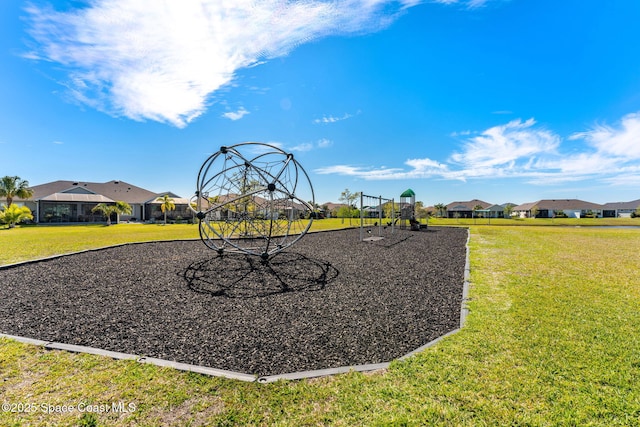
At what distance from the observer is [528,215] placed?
86.1 metres

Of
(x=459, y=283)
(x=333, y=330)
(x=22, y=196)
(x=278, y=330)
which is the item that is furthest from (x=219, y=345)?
(x=22, y=196)

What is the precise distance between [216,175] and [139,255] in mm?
3883

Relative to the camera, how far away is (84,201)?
3859 cm

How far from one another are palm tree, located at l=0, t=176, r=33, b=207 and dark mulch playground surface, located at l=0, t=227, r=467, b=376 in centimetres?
3703

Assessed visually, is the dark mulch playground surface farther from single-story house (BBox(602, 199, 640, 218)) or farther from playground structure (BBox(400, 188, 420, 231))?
single-story house (BBox(602, 199, 640, 218))

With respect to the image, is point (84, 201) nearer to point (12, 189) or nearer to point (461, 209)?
point (12, 189)

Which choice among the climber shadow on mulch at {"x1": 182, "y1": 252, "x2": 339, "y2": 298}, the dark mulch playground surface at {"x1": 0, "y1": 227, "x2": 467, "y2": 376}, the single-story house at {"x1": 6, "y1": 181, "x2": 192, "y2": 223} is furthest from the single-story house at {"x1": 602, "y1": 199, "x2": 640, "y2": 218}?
the single-story house at {"x1": 6, "y1": 181, "x2": 192, "y2": 223}

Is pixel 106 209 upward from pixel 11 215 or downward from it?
upward

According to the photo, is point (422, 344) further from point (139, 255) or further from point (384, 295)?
point (139, 255)

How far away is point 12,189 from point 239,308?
147 feet

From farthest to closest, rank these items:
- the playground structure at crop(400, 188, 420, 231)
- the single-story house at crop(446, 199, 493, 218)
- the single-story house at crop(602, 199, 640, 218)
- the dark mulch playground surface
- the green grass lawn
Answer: the single-story house at crop(446, 199, 493, 218) → the single-story house at crop(602, 199, 640, 218) → the playground structure at crop(400, 188, 420, 231) → the dark mulch playground surface → the green grass lawn

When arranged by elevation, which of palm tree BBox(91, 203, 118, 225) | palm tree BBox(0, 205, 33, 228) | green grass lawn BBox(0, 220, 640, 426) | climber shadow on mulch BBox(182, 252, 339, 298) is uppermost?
palm tree BBox(91, 203, 118, 225)

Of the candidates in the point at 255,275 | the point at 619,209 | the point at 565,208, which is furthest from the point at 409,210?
the point at 619,209

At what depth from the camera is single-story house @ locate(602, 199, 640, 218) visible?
272 ft
